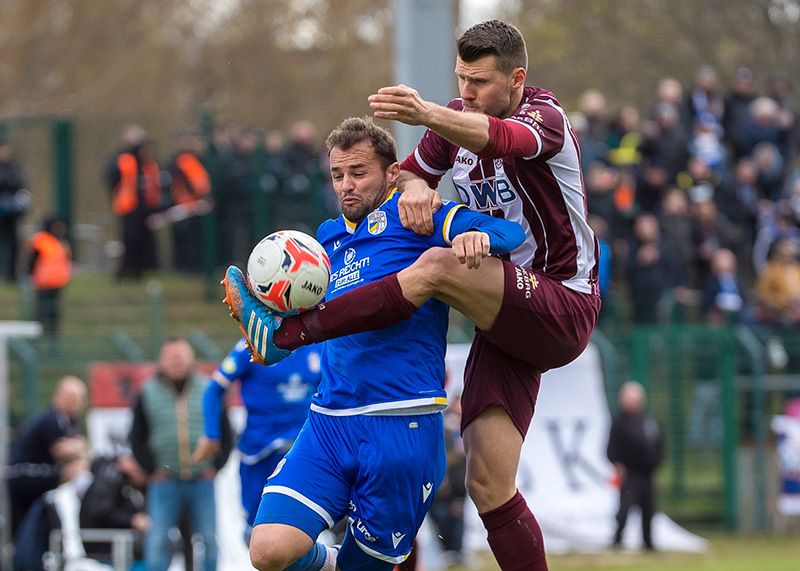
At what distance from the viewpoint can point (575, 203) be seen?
6383 millimetres

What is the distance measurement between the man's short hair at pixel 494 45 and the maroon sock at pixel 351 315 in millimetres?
960

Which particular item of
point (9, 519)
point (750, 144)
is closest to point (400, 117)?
point (9, 519)

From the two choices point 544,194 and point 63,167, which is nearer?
point 544,194

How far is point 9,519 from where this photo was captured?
12750mm

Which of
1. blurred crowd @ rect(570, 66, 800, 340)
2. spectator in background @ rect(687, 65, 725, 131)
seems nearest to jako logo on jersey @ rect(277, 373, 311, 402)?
blurred crowd @ rect(570, 66, 800, 340)

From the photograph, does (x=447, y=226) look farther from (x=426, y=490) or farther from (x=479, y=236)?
(x=426, y=490)

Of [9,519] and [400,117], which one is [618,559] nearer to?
[9,519]

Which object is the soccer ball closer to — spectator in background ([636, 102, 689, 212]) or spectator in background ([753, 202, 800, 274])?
spectator in background ([636, 102, 689, 212])

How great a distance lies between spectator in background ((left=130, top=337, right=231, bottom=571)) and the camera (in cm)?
1144

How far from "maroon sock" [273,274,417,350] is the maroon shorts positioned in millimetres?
434

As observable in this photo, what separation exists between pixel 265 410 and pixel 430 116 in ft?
14.6

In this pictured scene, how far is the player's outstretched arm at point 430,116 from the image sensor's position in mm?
5676

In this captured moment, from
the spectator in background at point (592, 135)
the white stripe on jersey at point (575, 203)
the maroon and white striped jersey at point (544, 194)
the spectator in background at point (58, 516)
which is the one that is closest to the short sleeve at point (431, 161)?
the maroon and white striped jersey at point (544, 194)

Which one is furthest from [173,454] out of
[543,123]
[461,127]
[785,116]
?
[785,116]
